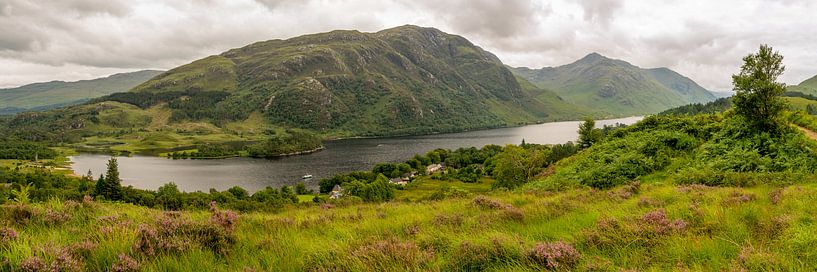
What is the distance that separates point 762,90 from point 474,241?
26.8 meters

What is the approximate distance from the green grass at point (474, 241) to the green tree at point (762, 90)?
1873 cm

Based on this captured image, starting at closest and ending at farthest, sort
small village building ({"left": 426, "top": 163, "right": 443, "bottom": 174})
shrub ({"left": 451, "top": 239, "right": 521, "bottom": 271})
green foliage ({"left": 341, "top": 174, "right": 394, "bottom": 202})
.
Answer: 1. shrub ({"left": 451, "top": 239, "right": 521, "bottom": 271})
2. green foliage ({"left": 341, "top": 174, "right": 394, "bottom": 202})
3. small village building ({"left": 426, "top": 163, "right": 443, "bottom": 174})

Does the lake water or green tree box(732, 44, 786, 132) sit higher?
green tree box(732, 44, 786, 132)

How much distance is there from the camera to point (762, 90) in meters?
23.1

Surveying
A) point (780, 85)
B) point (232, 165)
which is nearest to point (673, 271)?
point (780, 85)

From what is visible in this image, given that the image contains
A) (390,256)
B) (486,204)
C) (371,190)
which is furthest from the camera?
(371,190)

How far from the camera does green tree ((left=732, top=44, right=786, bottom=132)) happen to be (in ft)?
75.3

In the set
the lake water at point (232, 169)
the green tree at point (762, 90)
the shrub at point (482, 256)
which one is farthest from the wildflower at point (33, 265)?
the lake water at point (232, 169)

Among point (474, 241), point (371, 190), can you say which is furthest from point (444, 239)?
→ point (371, 190)

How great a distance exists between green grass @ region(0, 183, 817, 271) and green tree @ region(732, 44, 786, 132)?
18.7m

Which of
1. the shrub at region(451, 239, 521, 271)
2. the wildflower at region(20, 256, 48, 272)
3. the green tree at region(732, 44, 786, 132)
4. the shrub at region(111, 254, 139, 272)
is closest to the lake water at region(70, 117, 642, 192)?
the green tree at region(732, 44, 786, 132)

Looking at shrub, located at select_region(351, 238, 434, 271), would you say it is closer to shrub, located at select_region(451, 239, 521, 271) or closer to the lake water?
shrub, located at select_region(451, 239, 521, 271)

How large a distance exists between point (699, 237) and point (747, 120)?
2531cm

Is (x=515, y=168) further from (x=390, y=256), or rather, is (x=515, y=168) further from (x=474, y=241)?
(x=390, y=256)
